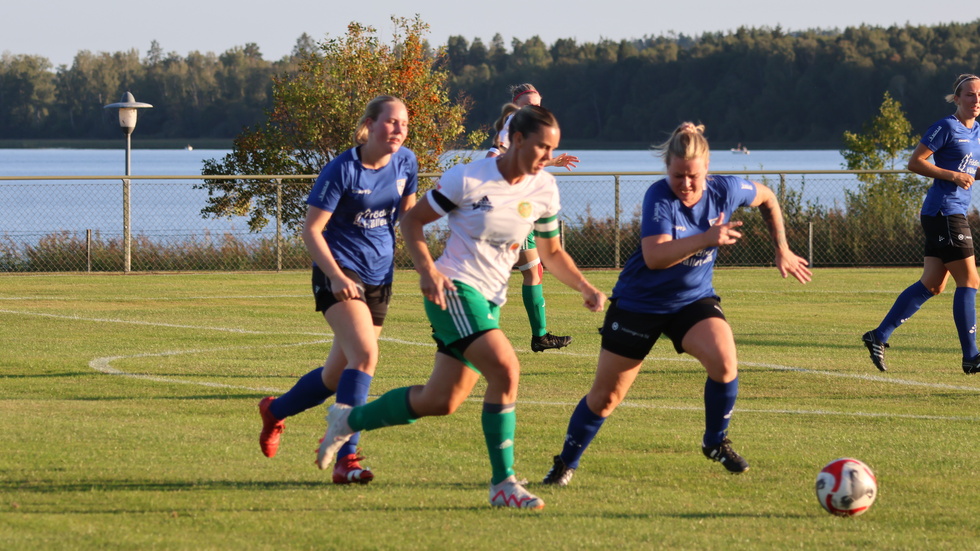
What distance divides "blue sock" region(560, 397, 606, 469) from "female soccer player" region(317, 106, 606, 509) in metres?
0.51

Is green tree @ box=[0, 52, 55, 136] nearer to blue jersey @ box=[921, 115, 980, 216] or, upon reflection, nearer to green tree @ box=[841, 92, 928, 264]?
green tree @ box=[841, 92, 928, 264]

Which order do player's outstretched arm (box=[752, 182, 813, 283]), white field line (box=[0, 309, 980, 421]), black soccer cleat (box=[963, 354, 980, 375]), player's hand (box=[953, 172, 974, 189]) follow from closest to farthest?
1. player's outstretched arm (box=[752, 182, 813, 283])
2. white field line (box=[0, 309, 980, 421])
3. black soccer cleat (box=[963, 354, 980, 375])
4. player's hand (box=[953, 172, 974, 189])

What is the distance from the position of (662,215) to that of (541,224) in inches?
23.0

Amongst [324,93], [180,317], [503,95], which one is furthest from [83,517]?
[503,95]

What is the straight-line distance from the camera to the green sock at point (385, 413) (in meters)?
5.68

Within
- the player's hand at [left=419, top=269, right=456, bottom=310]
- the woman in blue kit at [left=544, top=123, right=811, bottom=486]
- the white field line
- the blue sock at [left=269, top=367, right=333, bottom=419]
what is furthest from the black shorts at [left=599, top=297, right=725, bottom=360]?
the white field line

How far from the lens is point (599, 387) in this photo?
19.7 feet

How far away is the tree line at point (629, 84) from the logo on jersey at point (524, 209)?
10432 centimetres

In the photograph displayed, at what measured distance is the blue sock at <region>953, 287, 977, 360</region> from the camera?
9906 mm

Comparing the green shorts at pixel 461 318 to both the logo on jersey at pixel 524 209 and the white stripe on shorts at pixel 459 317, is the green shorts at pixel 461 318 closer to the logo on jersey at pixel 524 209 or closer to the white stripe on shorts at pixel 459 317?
the white stripe on shorts at pixel 459 317

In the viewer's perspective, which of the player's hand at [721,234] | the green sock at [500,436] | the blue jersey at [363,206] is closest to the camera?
the player's hand at [721,234]

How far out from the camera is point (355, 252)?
6.40 m

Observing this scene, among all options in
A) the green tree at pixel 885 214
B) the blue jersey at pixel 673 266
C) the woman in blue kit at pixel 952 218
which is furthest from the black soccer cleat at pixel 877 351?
the green tree at pixel 885 214

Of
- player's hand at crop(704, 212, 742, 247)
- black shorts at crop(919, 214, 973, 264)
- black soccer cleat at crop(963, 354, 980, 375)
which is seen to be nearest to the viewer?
player's hand at crop(704, 212, 742, 247)
